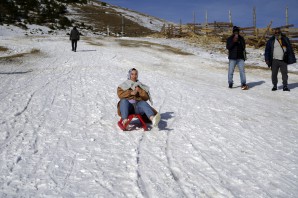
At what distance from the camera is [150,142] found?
18.0ft

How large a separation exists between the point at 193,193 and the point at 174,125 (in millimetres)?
2884

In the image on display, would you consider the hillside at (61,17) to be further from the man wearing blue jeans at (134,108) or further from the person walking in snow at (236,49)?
the man wearing blue jeans at (134,108)

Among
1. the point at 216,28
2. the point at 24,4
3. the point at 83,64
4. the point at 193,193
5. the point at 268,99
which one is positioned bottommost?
the point at 193,193

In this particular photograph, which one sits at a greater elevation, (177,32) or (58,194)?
(177,32)

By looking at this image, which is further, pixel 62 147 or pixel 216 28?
pixel 216 28

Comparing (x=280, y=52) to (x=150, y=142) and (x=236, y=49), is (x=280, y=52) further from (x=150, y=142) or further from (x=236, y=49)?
(x=150, y=142)

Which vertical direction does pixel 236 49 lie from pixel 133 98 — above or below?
above

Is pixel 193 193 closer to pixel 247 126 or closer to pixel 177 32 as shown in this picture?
pixel 247 126

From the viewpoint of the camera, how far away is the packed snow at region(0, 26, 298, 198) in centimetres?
391

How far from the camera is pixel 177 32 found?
133 feet

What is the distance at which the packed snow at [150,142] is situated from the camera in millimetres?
3910

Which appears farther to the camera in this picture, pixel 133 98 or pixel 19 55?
pixel 19 55

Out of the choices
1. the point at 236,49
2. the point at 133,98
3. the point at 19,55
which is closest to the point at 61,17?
the point at 19,55

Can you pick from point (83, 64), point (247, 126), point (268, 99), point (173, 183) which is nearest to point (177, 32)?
point (83, 64)
